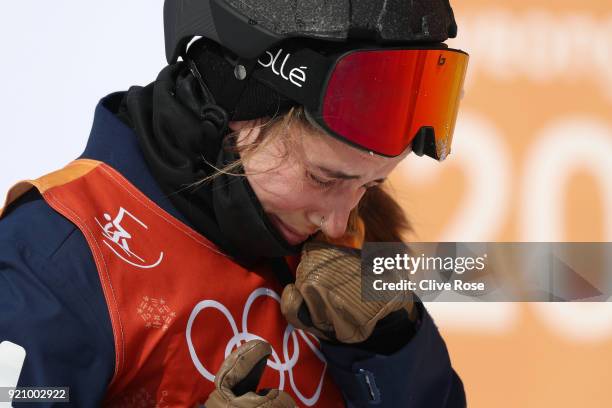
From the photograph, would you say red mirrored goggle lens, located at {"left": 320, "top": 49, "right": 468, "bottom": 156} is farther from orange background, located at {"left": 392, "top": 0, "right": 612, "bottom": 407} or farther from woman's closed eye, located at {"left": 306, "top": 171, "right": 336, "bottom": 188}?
orange background, located at {"left": 392, "top": 0, "right": 612, "bottom": 407}

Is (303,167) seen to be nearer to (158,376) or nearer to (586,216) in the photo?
(158,376)

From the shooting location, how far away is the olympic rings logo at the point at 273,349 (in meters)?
1.14

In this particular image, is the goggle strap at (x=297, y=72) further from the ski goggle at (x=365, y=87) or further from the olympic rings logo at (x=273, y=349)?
the olympic rings logo at (x=273, y=349)

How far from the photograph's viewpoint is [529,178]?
2150 mm

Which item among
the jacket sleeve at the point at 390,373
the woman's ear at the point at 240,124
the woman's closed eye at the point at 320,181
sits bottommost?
the jacket sleeve at the point at 390,373

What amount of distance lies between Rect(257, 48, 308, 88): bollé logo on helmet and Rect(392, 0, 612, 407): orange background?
0.98 m

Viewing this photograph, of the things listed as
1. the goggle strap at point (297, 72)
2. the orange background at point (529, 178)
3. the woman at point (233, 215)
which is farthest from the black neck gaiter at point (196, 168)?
the orange background at point (529, 178)

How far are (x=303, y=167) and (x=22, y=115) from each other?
949 mm

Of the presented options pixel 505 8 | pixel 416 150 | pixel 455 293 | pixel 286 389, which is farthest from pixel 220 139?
pixel 505 8

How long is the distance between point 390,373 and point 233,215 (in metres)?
0.34

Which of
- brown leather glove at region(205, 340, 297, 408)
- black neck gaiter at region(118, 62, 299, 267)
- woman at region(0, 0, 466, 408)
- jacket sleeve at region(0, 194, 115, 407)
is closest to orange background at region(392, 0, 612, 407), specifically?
woman at region(0, 0, 466, 408)

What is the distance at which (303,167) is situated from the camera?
113 cm

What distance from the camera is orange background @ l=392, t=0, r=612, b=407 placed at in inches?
80.2

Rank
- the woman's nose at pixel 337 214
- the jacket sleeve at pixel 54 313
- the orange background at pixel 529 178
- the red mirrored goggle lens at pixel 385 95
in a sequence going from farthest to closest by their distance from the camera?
the orange background at pixel 529 178, the woman's nose at pixel 337 214, the red mirrored goggle lens at pixel 385 95, the jacket sleeve at pixel 54 313
